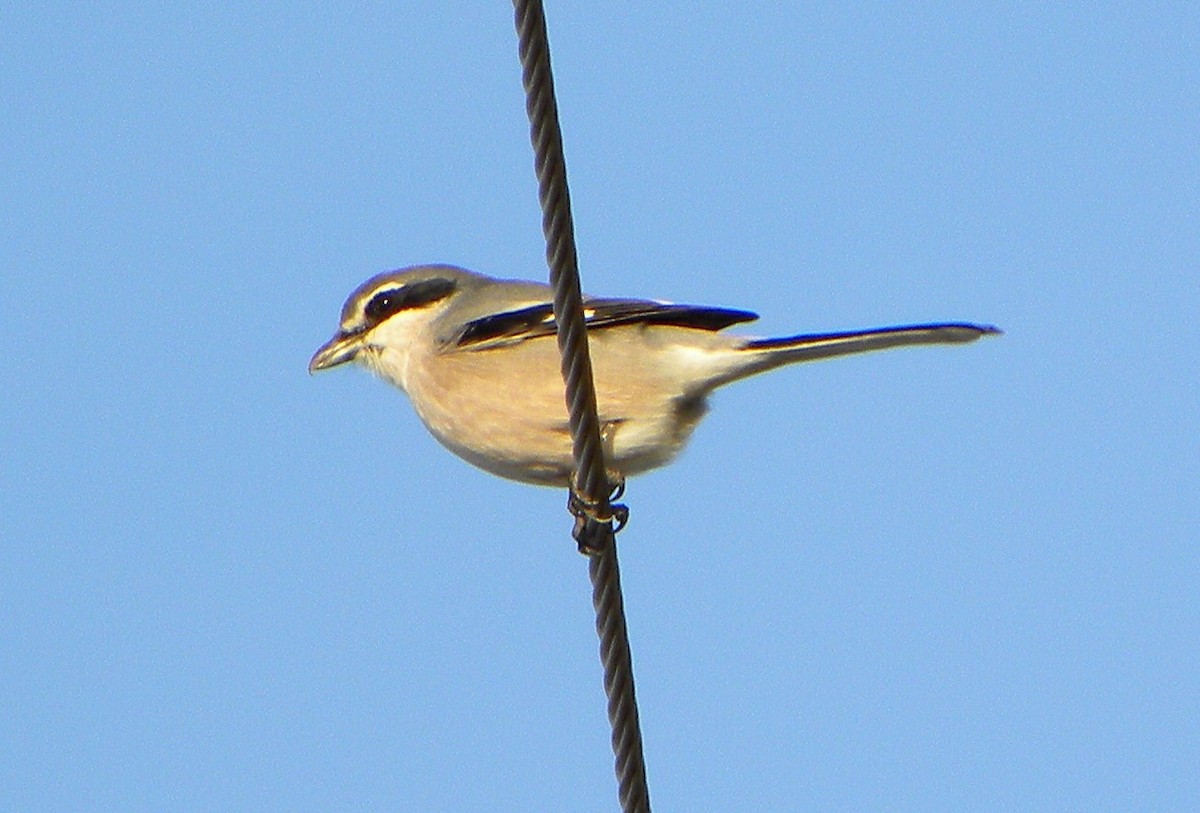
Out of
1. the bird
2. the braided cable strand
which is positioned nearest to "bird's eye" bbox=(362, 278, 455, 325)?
the bird

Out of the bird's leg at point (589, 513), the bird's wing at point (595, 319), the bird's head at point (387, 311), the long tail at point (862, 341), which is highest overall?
the bird's head at point (387, 311)

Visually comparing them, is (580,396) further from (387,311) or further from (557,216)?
(387,311)

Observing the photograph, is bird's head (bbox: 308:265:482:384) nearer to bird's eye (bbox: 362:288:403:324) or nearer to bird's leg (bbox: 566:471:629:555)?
bird's eye (bbox: 362:288:403:324)

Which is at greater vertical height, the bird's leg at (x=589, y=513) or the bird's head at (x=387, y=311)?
the bird's head at (x=387, y=311)

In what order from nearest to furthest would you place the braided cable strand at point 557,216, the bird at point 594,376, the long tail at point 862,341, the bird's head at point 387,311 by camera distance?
the braided cable strand at point 557,216 → the long tail at point 862,341 → the bird at point 594,376 → the bird's head at point 387,311

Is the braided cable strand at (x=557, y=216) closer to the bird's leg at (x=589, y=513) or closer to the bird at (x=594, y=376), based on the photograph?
the bird's leg at (x=589, y=513)

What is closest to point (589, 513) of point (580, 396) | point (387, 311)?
point (580, 396)

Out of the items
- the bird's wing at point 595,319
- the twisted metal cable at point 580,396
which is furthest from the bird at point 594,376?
the twisted metal cable at point 580,396

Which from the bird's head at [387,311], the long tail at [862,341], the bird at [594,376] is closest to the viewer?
the long tail at [862,341]
